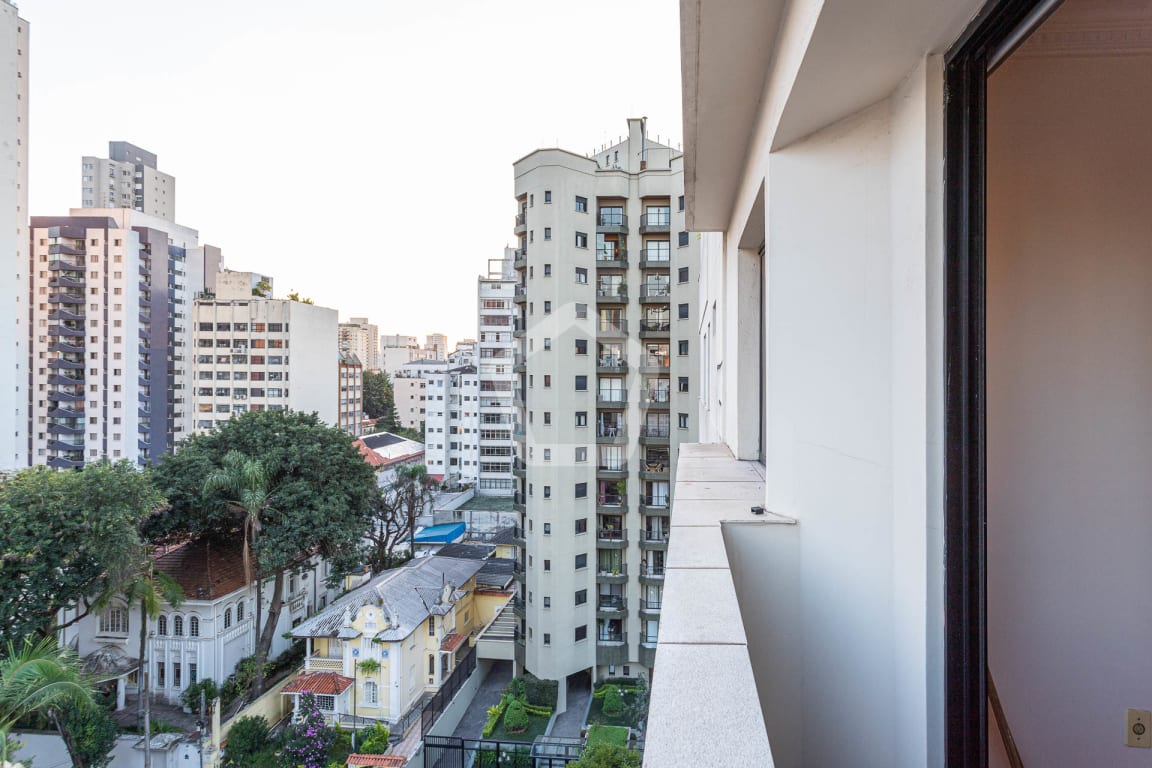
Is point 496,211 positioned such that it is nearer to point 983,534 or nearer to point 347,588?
point 347,588

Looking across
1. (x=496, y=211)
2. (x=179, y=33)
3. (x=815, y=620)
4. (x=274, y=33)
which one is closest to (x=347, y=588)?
(x=496, y=211)

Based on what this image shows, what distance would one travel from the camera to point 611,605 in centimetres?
1859

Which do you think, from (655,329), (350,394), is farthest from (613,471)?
(350,394)

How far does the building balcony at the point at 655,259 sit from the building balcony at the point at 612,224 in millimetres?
1002

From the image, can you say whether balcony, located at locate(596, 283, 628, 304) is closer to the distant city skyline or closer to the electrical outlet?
the distant city skyline

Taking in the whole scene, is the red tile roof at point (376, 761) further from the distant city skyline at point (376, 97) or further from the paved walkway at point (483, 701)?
the distant city skyline at point (376, 97)

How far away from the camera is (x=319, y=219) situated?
31.1 meters

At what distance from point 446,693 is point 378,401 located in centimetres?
4362

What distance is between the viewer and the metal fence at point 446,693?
14.8 meters

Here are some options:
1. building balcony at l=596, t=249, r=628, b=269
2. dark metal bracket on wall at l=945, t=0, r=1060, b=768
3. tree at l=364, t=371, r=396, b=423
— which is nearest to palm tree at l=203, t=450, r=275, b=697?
building balcony at l=596, t=249, r=628, b=269

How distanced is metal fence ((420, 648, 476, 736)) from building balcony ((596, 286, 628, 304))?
40.9 ft

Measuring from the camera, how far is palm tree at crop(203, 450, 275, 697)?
49.3ft

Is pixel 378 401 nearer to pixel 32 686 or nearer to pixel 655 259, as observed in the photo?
pixel 655 259

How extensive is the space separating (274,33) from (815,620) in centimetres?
1854
